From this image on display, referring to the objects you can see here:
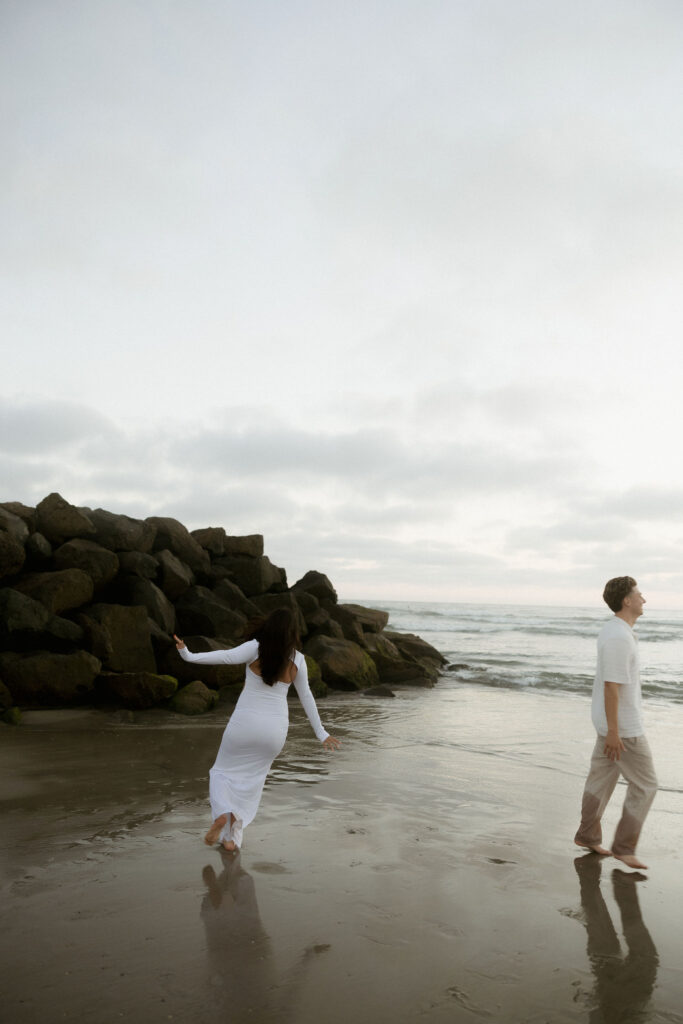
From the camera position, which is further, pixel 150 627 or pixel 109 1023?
pixel 150 627

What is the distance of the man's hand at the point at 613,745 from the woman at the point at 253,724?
2099 mm

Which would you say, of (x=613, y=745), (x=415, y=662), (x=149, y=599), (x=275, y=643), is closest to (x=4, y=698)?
(x=149, y=599)

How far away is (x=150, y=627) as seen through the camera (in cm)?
1355

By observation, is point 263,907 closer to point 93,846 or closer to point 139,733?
point 93,846

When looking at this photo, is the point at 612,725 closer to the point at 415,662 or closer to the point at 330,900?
the point at 330,900

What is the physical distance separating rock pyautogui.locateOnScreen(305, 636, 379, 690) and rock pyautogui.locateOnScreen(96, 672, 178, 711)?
488cm

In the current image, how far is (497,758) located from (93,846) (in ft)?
19.2

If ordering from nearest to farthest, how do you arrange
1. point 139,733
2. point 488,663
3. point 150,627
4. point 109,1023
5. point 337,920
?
point 109,1023
point 337,920
point 139,733
point 150,627
point 488,663

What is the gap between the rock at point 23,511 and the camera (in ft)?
48.6

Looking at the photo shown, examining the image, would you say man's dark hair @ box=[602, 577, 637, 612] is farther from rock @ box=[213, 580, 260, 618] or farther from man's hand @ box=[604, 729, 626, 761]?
rock @ box=[213, 580, 260, 618]

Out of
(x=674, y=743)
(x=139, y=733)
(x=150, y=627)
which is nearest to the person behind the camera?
(x=139, y=733)

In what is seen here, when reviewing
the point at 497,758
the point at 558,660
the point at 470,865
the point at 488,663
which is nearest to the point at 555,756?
the point at 497,758

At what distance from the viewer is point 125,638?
43.5 feet

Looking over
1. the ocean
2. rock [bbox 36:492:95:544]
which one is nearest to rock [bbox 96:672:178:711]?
rock [bbox 36:492:95:544]
